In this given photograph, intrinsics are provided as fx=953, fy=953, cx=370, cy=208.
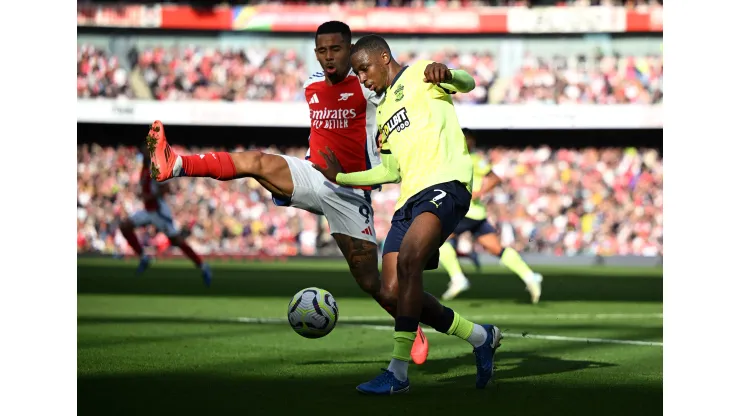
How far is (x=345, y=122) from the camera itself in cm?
820

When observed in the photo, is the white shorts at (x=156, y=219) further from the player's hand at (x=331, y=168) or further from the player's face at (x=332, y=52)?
the player's hand at (x=331, y=168)

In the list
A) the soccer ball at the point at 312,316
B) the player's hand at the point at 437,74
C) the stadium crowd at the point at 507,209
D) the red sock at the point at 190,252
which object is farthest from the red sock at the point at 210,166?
the stadium crowd at the point at 507,209

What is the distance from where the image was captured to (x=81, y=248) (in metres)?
31.4

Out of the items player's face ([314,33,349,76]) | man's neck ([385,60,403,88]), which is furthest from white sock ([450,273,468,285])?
man's neck ([385,60,403,88])

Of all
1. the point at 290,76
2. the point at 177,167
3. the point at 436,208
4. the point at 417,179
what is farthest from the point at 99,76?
the point at 436,208

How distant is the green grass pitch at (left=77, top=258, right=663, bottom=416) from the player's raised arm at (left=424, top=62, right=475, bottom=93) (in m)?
2.07

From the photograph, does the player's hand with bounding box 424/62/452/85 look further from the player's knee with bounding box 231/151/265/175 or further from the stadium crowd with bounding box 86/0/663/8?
the stadium crowd with bounding box 86/0/663/8

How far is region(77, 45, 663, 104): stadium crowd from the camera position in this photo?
1314 inches

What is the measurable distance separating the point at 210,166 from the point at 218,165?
0.06 m

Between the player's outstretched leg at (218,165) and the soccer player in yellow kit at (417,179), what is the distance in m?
1.05

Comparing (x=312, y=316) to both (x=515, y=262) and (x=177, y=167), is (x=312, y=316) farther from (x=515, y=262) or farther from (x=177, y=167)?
(x=515, y=262)

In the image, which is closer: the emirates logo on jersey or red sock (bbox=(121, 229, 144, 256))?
the emirates logo on jersey
